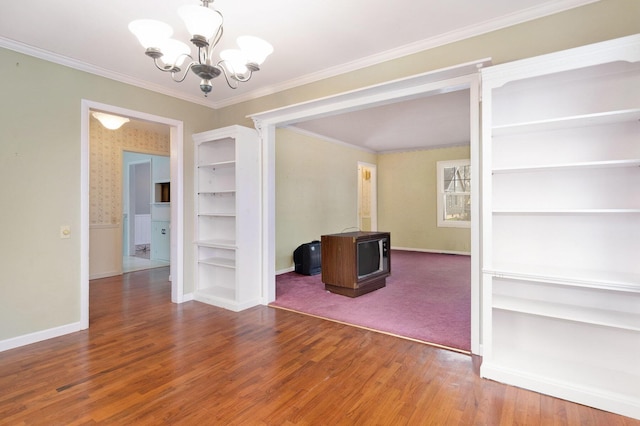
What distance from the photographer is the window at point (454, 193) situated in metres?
7.60

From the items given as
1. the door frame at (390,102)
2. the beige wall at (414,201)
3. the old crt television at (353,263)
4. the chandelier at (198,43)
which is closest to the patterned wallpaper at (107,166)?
the door frame at (390,102)

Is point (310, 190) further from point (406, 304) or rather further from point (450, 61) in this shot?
point (450, 61)

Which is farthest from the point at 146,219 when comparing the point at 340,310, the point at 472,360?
the point at 472,360

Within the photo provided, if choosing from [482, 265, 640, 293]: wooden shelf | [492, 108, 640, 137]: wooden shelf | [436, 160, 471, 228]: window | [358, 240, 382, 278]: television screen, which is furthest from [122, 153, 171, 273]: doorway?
[436, 160, 471, 228]: window

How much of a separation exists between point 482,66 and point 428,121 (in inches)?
123

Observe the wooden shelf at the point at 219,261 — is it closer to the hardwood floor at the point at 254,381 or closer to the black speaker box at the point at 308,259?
the hardwood floor at the point at 254,381

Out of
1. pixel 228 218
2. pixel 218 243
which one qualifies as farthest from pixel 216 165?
pixel 218 243

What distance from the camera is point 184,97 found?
13.7 feet

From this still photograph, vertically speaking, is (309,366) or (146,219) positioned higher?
(146,219)

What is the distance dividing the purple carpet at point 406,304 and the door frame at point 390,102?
0.41 m

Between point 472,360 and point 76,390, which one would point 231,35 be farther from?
point 472,360

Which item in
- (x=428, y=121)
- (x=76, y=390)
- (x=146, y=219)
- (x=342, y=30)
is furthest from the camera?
(x=146, y=219)

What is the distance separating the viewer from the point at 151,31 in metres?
1.76

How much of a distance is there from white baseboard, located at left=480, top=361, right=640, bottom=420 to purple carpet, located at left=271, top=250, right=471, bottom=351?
482 millimetres
